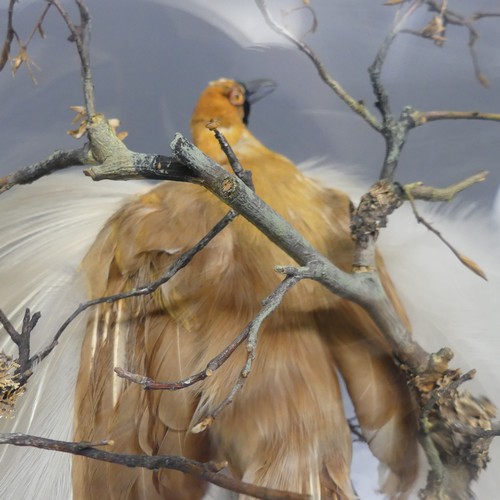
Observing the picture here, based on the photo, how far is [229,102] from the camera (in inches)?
20.7

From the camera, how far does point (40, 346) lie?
1.47 ft

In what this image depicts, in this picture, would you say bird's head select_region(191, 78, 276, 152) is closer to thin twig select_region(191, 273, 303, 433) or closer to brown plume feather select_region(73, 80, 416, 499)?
brown plume feather select_region(73, 80, 416, 499)

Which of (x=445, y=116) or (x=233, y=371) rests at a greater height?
(x=445, y=116)

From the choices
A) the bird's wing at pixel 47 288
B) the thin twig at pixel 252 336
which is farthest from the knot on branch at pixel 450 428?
the bird's wing at pixel 47 288

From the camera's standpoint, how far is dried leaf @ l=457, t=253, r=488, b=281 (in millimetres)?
440

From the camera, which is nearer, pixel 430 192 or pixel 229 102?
pixel 430 192

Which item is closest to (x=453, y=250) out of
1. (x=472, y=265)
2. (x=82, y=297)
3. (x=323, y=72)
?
(x=472, y=265)

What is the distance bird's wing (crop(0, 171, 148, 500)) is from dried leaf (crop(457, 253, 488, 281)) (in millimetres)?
255

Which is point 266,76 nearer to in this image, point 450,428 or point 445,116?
point 445,116

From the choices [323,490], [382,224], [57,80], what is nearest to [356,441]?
[323,490]

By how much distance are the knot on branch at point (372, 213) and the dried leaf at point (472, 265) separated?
7cm

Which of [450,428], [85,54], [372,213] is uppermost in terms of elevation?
[85,54]

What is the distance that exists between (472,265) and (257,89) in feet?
0.72

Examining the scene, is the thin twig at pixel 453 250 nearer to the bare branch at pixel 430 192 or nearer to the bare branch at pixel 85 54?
the bare branch at pixel 430 192
